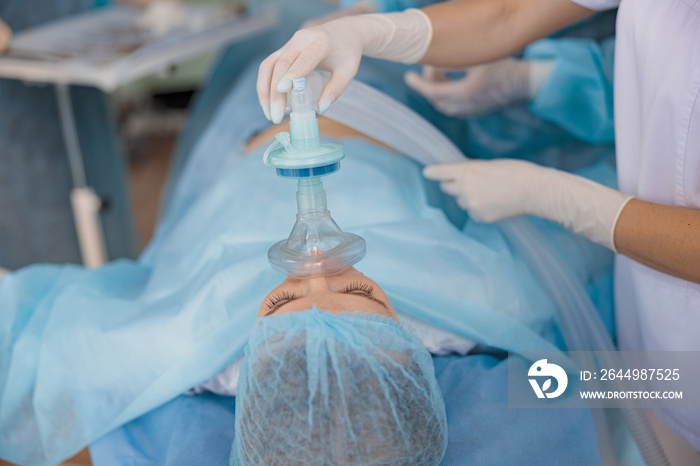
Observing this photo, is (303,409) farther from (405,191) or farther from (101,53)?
(101,53)

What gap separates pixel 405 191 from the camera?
4.58 ft

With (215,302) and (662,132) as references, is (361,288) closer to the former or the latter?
(215,302)

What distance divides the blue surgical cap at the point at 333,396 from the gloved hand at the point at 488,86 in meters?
1.02

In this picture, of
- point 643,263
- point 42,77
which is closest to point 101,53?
point 42,77

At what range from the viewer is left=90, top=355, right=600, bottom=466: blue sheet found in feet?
3.12

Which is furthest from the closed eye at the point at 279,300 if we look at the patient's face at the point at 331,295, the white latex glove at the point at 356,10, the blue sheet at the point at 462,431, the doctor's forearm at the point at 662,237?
the white latex glove at the point at 356,10

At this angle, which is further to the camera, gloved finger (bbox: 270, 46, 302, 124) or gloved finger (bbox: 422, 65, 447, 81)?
gloved finger (bbox: 422, 65, 447, 81)

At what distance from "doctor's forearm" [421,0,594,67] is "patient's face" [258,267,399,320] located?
0.55 metres

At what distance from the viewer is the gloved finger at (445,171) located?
1.29 metres

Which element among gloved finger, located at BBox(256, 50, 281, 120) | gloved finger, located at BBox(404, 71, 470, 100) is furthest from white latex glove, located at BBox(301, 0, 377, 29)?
gloved finger, located at BBox(256, 50, 281, 120)

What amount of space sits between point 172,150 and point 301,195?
11.9 ft

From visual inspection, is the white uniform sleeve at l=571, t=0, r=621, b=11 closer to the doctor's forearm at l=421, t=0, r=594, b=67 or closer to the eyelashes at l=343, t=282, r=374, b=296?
the doctor's forearm at l=421, t=0, r=594, b=67

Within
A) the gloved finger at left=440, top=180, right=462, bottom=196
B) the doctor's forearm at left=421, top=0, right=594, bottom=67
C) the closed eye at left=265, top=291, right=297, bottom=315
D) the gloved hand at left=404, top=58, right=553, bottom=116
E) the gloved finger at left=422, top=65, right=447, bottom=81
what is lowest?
the closed eye at left=265, top=291, right=297, bottom=315
